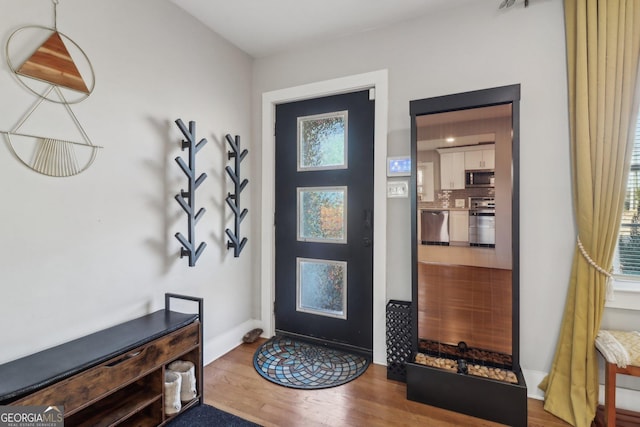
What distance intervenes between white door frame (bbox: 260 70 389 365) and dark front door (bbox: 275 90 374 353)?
65 millimetres

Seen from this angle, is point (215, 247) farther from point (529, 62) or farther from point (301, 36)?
point (529, 62)

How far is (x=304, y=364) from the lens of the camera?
92.4 inches

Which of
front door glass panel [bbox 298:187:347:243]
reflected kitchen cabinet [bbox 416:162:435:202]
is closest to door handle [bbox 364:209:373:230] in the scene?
front door glass panel [bbox 298:187:347:243]

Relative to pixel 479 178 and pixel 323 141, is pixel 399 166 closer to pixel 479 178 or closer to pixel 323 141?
pixel 479 178

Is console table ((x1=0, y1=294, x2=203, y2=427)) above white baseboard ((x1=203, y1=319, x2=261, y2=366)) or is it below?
above

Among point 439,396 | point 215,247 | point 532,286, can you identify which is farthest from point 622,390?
point 215,247

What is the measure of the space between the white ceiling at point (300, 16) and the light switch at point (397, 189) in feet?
4.06

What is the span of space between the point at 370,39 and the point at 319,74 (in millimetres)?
492

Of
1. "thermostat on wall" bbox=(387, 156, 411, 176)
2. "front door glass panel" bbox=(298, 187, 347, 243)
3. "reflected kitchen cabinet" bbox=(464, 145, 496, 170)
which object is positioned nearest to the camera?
"reflected kitchen cabinet" bbox=(464, 145, 496, 170)

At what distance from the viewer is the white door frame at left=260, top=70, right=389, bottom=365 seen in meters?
2.37

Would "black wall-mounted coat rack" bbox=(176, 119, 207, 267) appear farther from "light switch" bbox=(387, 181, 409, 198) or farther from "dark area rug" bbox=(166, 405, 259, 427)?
"light switch" bbox=(387, 181, 409, 198)

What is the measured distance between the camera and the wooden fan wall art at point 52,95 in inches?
55.2

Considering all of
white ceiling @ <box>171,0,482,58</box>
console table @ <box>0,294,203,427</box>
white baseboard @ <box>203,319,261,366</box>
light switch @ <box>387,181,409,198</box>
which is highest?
white ceiling @ <box>171,0,482,58</box>

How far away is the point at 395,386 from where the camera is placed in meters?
2.09
